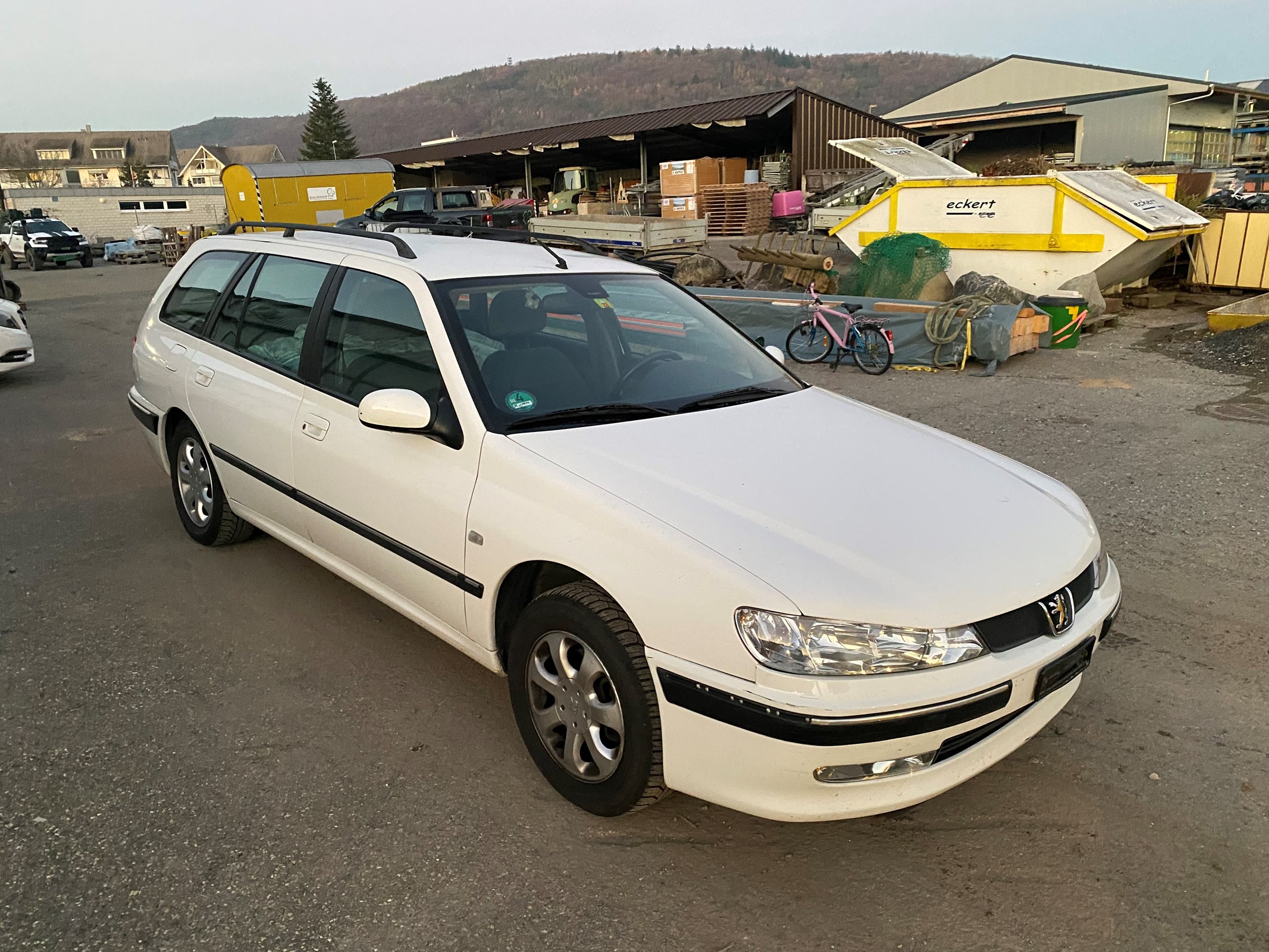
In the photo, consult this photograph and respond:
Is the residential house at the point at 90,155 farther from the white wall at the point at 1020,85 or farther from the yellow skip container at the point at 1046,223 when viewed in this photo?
the yellow skip container at the point at 1046,223

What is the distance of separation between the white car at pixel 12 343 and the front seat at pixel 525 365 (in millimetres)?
8898

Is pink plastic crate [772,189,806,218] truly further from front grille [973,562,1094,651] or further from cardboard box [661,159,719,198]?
front grille [973,562,1094,651]

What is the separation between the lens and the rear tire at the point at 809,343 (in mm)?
10875

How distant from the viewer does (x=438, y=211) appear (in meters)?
22.9

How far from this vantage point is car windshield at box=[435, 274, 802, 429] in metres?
3.30

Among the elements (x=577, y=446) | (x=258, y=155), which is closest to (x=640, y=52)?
(x=258, y=155)

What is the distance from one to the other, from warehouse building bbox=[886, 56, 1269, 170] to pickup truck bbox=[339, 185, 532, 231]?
2314 cm

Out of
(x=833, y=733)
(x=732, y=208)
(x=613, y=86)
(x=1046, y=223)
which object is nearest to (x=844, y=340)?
(x=1046, y=223)

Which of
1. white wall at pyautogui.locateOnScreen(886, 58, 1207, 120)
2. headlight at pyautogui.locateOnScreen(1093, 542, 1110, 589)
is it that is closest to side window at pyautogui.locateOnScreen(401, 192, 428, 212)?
headlight at pyautogui.locateOnScreen(1093, 542, 1110, 589)

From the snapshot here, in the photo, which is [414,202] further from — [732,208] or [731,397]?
[731,397]

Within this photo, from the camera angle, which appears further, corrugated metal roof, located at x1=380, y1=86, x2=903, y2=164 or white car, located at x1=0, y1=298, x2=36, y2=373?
corrugated metal roof, located at x1=380, y1=86, x2=903, y2=164

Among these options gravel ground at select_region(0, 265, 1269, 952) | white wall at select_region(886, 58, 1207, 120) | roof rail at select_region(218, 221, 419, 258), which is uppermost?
white wall at select_region(886, 58, 1207, 120)

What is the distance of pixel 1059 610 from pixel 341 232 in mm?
3542

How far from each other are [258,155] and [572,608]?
408ft
